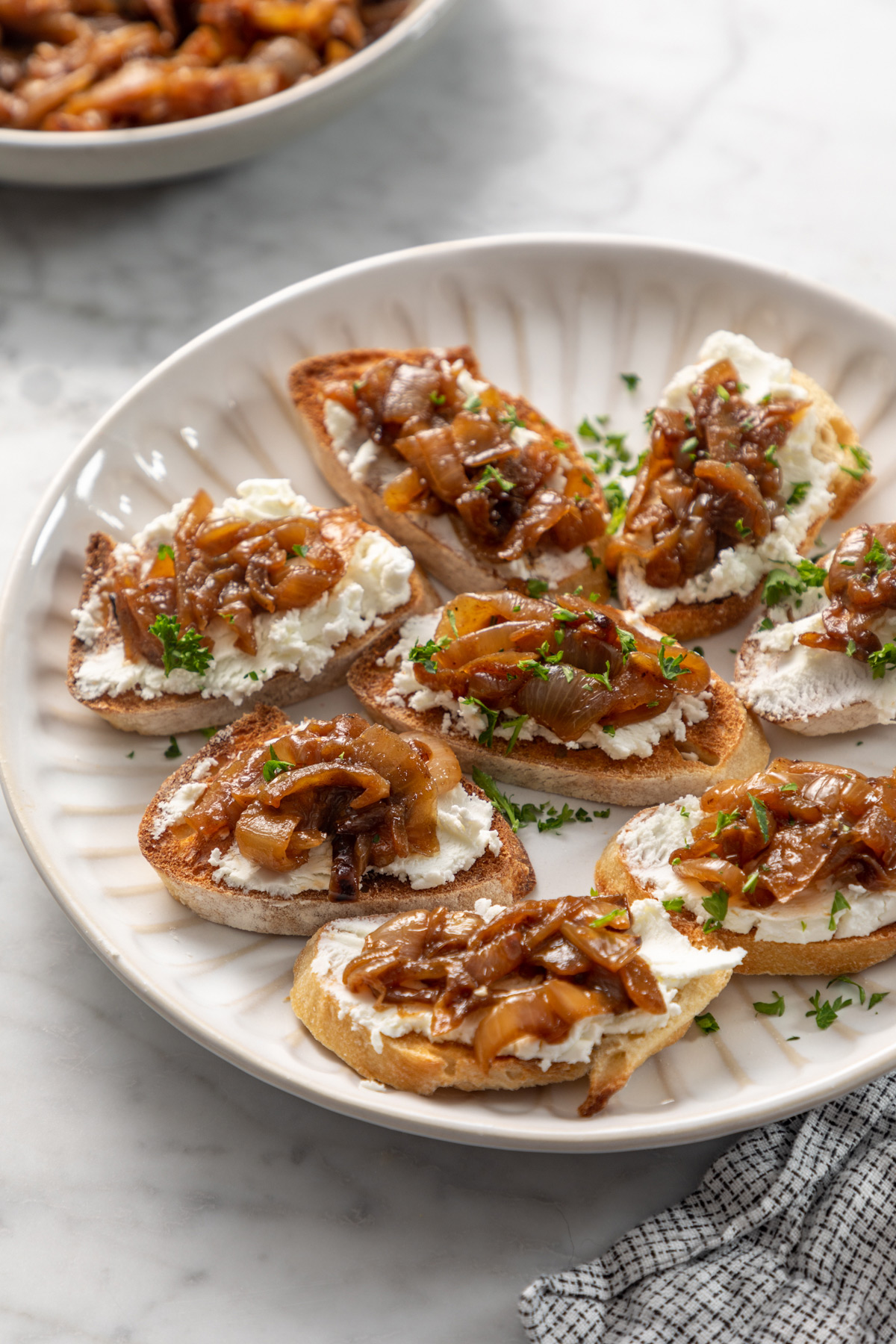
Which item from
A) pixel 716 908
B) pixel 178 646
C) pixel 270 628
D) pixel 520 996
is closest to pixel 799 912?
pixel 716 908

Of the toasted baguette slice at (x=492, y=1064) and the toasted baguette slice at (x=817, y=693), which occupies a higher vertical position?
the toasted baguette slice at (x=817, y=693)

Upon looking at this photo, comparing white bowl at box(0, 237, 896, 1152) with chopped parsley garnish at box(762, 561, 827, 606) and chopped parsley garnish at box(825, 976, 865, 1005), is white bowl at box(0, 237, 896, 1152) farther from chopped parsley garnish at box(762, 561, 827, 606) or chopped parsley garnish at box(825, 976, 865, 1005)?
chopped parsley garnish at box(762, 561, 827, 606)

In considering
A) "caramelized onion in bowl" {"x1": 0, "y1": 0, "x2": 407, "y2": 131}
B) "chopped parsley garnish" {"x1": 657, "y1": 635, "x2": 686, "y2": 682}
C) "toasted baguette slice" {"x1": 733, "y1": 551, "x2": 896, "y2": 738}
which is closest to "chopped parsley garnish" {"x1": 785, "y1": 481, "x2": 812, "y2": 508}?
"toasted baguette slice" {"x1": 733, "y1": 551, "x2": 896, "y2": 738}

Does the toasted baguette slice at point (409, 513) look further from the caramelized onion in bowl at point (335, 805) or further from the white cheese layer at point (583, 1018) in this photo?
the white cheese layer at point (583, 1018)

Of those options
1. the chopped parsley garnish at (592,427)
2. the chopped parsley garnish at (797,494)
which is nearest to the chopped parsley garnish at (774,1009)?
the chopped parsley garnish at (797,494)

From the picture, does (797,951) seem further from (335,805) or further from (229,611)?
(229,611)

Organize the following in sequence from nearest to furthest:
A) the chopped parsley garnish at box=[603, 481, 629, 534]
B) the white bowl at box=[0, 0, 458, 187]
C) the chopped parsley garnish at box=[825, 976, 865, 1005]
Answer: the chopped parsley garnish at box=[825, 976, 865, 1005] < the chopped parsley garnish at box=[603, 481, 629, 534] < the white bowl at box=[0, 0, 458, 187]

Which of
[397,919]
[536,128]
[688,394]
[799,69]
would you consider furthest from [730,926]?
[799,69]
